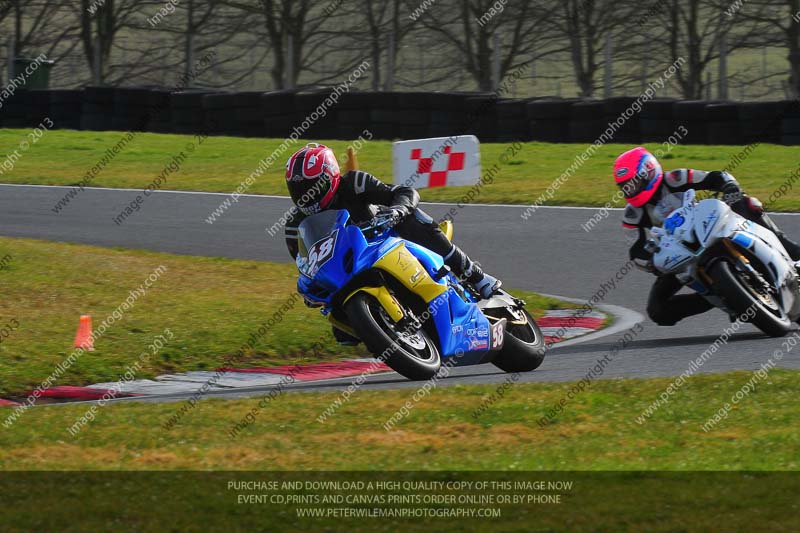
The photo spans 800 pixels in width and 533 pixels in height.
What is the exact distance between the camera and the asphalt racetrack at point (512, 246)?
28.6 ft

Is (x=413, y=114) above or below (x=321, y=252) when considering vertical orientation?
below

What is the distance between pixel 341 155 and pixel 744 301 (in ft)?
42.8

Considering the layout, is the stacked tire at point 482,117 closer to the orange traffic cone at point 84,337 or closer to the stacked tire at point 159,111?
the stacked tire at point 159,111

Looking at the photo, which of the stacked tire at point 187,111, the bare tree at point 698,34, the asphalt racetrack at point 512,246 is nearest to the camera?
the asphalt racetrack at point 512,246

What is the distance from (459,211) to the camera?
655 inches

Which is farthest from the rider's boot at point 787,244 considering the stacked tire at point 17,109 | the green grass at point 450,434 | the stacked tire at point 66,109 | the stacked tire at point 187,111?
the stacked tire at point 17,109

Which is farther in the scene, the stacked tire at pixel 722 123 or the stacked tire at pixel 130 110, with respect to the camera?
the stacked tire at pixel 130 110

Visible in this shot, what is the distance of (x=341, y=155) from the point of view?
21.2m

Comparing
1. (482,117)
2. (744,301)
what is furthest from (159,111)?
(744,301)

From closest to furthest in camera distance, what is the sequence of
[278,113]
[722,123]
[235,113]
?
[722,123], [278,113], [235,113]

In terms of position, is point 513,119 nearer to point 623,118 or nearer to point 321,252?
point 623,118

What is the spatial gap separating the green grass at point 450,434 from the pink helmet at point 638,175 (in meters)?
2.46

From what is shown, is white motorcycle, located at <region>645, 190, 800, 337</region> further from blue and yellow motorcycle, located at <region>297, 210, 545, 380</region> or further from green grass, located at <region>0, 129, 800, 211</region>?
green grass, located at <region>0, 129, 800, 211</region>

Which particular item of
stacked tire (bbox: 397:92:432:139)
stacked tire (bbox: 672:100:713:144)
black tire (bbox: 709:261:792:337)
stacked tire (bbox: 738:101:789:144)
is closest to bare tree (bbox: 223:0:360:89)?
stacked tire (bbox: 397:92:432:139)
